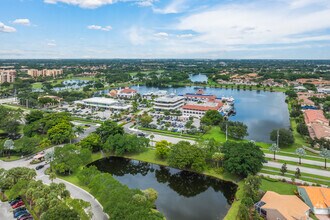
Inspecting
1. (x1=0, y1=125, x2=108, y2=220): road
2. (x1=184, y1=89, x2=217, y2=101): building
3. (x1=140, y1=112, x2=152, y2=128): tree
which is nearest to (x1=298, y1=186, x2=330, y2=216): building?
(x1=0, y1=125, x2=108, y2=220): road

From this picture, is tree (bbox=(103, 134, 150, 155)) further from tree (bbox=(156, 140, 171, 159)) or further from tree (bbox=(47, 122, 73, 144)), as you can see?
tree (bbox=(47, 122, 73, 144))

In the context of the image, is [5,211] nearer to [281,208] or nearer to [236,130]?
[281,208]

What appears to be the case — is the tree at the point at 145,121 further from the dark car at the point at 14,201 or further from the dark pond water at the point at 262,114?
A: the dark car at the point at 14,201

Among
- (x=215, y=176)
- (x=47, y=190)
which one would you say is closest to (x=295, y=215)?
(x=215, y=176)

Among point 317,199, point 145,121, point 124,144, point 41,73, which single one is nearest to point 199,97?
point 145,121

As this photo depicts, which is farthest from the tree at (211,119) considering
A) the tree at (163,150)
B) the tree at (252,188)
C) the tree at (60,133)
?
the tree at (252,188)

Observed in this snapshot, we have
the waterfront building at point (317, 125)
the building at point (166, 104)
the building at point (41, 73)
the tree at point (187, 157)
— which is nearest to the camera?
the tree at point (187, 157)
